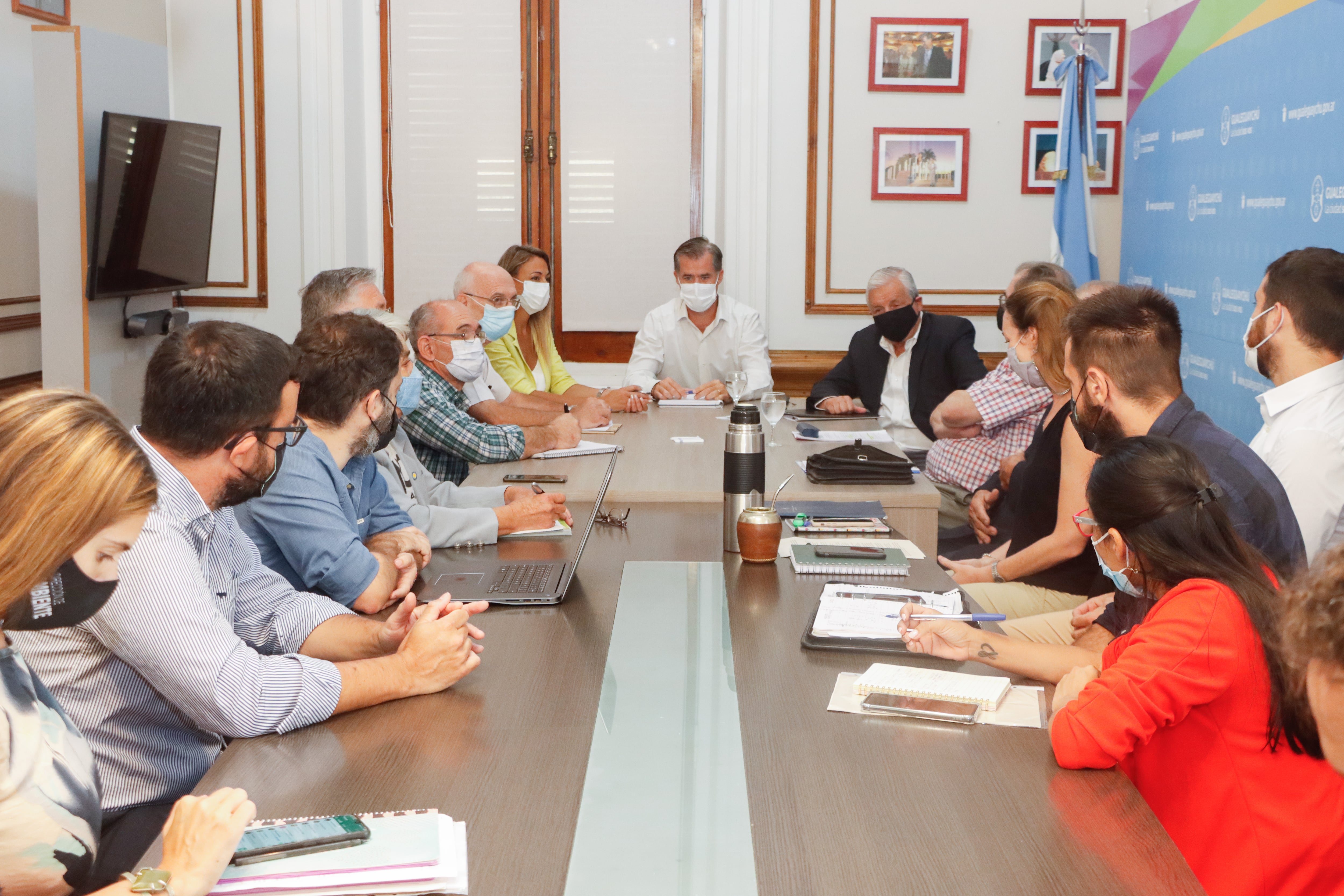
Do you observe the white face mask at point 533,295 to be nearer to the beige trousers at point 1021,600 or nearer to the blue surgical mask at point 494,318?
the blue surgical mask at point 494,318

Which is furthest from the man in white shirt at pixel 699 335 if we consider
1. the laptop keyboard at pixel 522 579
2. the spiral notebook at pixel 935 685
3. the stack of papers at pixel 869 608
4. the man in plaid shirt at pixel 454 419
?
the spiral notebook at pixel 935 685

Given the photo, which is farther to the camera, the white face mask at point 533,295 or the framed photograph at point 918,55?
the framed photograph at point 918,55

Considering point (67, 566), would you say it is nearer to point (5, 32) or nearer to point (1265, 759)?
point (1265, 759)

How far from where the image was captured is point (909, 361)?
15.8 feet

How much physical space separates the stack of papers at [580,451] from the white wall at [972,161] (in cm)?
224

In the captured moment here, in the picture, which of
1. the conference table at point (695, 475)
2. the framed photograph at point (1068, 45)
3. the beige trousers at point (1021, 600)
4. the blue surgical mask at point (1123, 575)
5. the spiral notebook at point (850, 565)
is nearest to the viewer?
the blue surgical mask at point (1123, 575)

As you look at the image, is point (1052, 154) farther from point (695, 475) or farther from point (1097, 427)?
point (1097, 427)

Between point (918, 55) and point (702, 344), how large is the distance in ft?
5.57

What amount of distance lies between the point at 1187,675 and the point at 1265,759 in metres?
0.17

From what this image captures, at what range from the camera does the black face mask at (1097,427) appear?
2.22 meters

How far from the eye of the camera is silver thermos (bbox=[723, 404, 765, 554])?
2.24 meters


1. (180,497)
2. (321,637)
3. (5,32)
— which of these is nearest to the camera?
(180,497)

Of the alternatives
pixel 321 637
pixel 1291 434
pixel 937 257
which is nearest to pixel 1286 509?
pixel 1291 434

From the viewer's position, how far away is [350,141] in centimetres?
550
